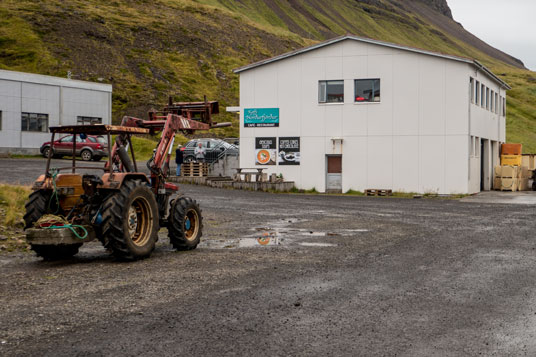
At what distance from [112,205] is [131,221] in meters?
0.61

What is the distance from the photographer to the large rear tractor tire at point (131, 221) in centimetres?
1002

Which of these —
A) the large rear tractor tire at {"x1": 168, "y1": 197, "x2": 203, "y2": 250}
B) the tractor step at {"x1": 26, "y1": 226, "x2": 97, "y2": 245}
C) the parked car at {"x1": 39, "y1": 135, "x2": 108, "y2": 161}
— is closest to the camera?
the tractor step at {"x1": 26, "y1": 226, "x2": 97, "y2": 245}

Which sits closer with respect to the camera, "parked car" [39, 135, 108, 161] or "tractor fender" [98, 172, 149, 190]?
"tractor fender" [98, 172, 149, 190]

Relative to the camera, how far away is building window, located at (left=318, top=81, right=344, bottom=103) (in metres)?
33.8

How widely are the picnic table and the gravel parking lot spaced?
19074 millimetres

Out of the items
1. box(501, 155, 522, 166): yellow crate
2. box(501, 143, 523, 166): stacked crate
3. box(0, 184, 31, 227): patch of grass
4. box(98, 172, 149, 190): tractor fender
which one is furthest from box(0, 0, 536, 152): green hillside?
box(98, 172, 149, 190): tractor fender

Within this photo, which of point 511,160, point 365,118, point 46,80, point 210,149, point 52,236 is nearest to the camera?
point 52,236

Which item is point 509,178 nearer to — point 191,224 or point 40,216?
point 191,224

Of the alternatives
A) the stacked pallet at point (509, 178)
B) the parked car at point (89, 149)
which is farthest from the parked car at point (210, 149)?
the stacked pallet at point (509, 178)

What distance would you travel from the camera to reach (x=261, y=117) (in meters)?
35.1

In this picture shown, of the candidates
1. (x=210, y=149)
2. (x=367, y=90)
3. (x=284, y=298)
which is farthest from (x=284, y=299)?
(x=210, y=149)

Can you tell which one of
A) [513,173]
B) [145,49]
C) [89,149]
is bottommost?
[513,173]

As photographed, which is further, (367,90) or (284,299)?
(367,90)

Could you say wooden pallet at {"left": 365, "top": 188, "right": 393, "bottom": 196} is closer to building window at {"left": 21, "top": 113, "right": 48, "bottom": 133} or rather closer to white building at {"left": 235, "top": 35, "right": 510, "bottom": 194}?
white building at {"left": 235, "top": 35, "right": 510, "bottom": 194}
